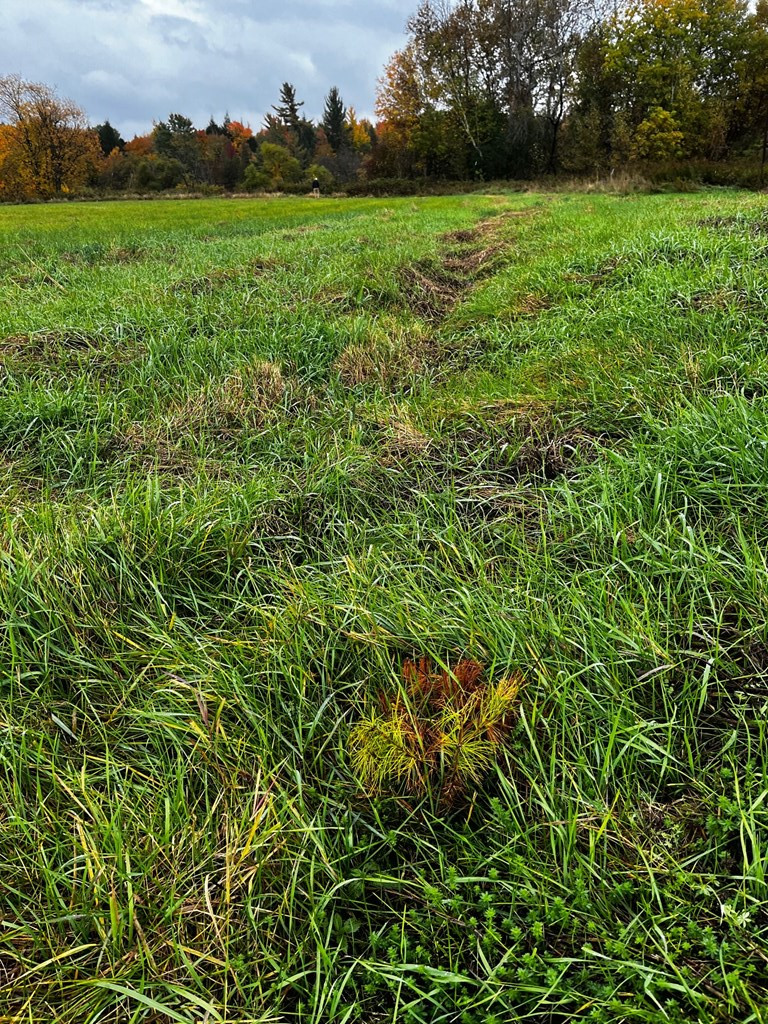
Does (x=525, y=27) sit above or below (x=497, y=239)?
above

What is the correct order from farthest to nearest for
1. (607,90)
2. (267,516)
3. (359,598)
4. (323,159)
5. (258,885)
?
(323,159), (607,90), (267,516), (359,598), (258,885)

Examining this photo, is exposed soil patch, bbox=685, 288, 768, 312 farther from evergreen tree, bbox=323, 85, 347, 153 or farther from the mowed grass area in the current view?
evergreen tree, bbox=323, 85, 347, 153

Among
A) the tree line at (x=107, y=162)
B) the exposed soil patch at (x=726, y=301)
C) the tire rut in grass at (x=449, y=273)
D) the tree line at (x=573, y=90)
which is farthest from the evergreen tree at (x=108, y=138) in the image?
the exposed soil patch at (x=726, y=301)

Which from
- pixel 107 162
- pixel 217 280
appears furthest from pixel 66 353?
pixel 107 162

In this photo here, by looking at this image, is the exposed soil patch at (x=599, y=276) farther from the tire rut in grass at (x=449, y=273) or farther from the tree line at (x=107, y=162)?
the tree line at (x=107, y=162)

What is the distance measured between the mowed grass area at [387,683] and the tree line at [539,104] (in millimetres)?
23352

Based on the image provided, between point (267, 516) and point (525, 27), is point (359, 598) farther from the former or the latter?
point (525, 27)

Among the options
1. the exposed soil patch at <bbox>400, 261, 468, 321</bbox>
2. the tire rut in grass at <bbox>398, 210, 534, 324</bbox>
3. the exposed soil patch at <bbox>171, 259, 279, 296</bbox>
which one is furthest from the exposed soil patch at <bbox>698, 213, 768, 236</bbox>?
the exposed soil patch at <bbox>171, 259, 279, 296</bbox>

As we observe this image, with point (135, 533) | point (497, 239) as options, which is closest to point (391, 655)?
point (135, 533)

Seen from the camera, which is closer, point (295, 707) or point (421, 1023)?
point (421, 1023)

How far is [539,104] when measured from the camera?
106ft

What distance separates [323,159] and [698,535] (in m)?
54.1

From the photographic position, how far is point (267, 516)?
8.20 ft

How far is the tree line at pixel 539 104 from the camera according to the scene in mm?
27594
